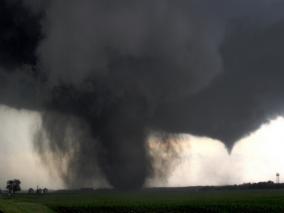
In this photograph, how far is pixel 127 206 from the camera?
72375 mm

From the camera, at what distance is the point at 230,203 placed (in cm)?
7662

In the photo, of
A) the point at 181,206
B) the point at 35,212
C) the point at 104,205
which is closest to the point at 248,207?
the point at 181,206

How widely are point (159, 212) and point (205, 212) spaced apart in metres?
7.25

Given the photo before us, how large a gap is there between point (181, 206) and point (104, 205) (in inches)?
467

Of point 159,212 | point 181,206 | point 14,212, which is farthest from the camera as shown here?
→ point 181,206

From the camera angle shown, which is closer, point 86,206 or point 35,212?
point 35,212

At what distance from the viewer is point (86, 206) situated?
71.2 m

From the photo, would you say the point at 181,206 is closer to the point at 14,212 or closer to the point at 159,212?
the point at 159,212

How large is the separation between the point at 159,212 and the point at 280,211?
18222 millimetres

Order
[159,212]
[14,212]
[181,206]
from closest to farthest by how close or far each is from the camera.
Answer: [14,212], [159,212], [181,206]

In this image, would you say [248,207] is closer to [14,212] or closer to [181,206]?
[181,206]

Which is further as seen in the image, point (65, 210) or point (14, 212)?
point (65, 210)

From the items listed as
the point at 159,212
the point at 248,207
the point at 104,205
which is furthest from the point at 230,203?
the point at 104,205

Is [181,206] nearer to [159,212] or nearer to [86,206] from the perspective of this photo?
[159,212]
